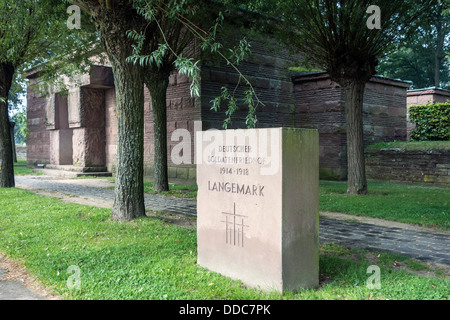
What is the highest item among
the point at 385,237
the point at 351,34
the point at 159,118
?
the point at 351,34

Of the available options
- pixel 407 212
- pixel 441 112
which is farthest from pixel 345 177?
pixel 407 212

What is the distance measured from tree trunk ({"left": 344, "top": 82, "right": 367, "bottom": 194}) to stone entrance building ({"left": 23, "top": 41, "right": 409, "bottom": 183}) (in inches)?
146

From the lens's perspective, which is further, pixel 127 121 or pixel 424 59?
pixel 424 59

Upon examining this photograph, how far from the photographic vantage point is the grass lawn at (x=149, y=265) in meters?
3.66

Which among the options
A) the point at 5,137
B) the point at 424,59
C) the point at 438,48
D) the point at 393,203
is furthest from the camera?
the point at 424,59

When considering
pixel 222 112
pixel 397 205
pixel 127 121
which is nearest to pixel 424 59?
pixel 222 112

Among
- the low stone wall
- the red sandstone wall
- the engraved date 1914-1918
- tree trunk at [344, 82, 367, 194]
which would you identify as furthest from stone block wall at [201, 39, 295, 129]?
the red sandstone wall

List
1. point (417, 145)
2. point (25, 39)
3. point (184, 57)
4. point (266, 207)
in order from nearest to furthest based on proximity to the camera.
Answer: point (266, 207) → point (184, 57) → point (25, 39) → point (417, 145)

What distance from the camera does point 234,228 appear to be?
4.06m

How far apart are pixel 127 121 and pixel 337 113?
923 cm

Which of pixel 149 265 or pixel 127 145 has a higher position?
pixel 127 145

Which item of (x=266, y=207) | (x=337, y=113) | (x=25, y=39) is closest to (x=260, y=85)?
(x=337, y=113)

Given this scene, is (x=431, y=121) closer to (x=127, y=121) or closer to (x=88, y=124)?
(x=127, y=121)
